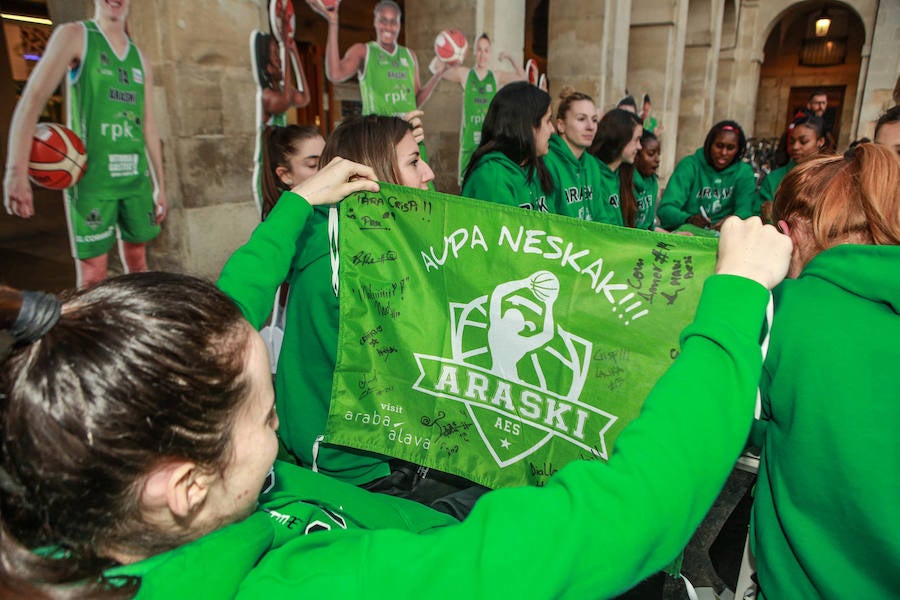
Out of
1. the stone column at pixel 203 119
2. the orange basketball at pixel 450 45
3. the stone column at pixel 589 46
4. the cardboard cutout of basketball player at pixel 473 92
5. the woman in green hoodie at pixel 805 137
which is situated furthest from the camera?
the stone column at pixel 589 46

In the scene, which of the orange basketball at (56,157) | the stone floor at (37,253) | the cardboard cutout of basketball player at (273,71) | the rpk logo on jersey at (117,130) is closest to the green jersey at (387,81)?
the cardboard cutout of basketball player at (273,71)

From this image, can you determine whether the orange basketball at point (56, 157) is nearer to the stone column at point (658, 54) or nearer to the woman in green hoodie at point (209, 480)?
the woman in green hoodie at point (209, 480)

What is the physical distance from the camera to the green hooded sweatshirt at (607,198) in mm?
4668

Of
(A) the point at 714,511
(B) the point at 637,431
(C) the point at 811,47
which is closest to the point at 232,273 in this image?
(B) the point at 637,431

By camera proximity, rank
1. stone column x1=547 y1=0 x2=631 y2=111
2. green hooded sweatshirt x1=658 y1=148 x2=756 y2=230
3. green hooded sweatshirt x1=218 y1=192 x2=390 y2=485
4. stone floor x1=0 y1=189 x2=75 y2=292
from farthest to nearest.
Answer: stone column x1=547 y1=0 x2=631 y2=111 < green hooded sweatshirt x1=658 y1=148 x2=756 y2=230 < stone floor x1=0 y1=189 x2=75 y2=292 < green hooded sweatshirt x1=218 y1=192 x2=390 y2=485

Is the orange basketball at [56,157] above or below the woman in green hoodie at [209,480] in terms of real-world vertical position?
above

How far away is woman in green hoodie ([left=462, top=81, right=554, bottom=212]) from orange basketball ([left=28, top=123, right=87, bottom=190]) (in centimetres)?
229

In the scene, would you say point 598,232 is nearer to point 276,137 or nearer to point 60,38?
point 276,137

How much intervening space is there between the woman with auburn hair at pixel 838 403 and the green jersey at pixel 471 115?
5607 mm

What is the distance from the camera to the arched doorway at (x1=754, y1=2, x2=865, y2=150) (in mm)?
24125

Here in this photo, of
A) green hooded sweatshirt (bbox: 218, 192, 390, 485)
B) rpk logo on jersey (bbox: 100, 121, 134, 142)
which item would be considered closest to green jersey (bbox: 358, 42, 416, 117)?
rpk logo on jersey (bbox: 100, 121, 134, 142)

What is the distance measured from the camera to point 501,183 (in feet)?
12.4

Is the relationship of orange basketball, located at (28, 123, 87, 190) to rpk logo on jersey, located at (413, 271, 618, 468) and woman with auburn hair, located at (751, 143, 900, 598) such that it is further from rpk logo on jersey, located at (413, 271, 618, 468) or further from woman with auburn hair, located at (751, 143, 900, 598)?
woman with auburn hair, located at (751, 143, 900, 598)

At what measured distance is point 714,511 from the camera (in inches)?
112
